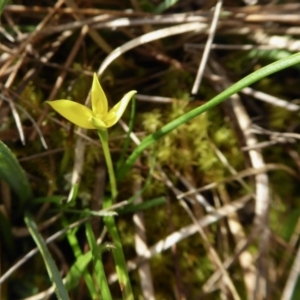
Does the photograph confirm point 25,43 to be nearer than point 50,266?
No

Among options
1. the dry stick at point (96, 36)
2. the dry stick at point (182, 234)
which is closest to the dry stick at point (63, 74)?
the dry stick at point (96, 36)

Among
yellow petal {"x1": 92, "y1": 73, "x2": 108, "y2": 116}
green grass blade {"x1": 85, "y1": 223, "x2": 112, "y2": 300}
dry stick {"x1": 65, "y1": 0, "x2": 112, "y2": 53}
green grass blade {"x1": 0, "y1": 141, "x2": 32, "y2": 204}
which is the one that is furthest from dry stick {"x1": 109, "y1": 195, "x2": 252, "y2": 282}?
dry stick {"x1": 65, "y1": 0, "x2": 112, "y2": 53}

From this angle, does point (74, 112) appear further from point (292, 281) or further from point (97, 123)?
point (292, 281)

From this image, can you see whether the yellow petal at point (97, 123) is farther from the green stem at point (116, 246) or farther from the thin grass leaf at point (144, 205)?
the thin grass leaf at point (144, 205)

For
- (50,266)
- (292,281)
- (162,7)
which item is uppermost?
(162,7)

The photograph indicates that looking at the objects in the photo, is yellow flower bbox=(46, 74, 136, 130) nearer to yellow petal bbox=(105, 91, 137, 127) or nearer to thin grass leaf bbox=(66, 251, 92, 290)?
yellow petal bbox=(105, 91, 137, 127)

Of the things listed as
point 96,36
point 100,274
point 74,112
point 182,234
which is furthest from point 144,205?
point 96,36
